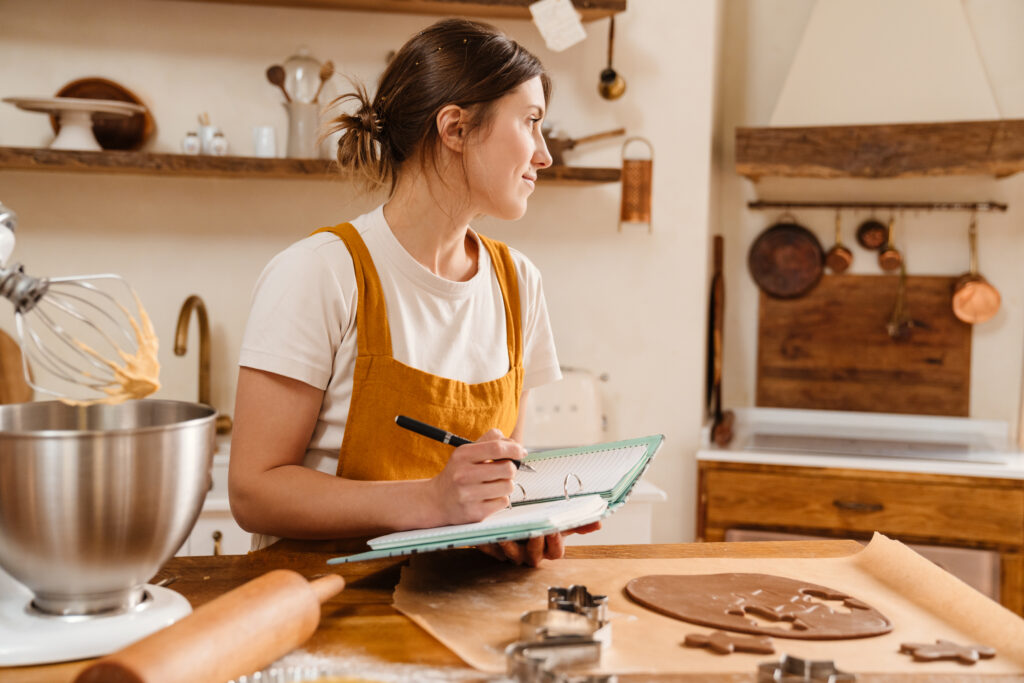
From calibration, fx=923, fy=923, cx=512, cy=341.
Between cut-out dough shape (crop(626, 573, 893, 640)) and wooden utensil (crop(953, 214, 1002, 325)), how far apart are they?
2.26 meters

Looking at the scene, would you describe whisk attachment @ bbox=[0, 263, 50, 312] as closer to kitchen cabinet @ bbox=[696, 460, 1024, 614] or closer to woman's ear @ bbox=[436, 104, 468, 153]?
woman's ear @ bbox=[436, 104, 468, 153]

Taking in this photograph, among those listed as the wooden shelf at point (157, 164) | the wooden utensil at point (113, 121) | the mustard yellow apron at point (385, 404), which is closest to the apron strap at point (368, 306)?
the mustard yellow apron at point (385, 404)

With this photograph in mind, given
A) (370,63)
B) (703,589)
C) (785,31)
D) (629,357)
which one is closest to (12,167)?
(370,63)

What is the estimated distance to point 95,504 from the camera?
72 cm

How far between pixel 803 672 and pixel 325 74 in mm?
2108

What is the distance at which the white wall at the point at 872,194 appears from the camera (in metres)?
2.96

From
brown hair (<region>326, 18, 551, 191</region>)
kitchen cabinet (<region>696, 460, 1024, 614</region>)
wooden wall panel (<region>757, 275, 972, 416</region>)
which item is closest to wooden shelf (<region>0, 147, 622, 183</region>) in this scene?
brown hair (<region>326, 18, 551, 191</region>)

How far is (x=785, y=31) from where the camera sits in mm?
3123

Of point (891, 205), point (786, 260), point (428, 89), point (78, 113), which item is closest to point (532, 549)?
point (428, 89)

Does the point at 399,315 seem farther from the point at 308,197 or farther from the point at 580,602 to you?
the point at 308,197

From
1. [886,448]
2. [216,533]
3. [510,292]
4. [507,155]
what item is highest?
[507,155]

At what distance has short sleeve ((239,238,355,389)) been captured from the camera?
1169 millimetres

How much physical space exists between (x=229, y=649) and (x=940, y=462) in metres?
2.25

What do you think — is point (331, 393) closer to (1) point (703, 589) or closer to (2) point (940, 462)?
(1) point (703, 589)
